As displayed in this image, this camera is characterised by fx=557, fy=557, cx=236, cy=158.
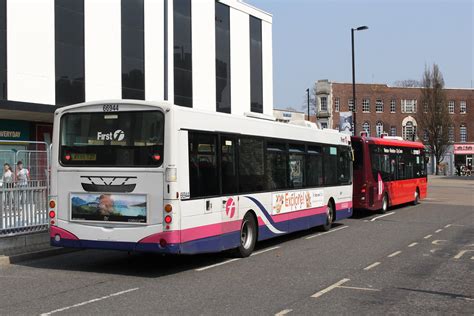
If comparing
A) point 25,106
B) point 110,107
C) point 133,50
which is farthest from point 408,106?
point 110,107

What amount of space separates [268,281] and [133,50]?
2126cm

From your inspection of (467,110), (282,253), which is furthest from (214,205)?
(467,110)

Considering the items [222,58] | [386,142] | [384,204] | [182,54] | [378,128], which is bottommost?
[384,204]

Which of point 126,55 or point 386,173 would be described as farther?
point 126,55

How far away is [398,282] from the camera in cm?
846

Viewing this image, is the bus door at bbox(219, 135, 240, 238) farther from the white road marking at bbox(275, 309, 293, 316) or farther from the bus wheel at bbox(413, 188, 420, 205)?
the bus wheel at bbox(413, 188, 420, 205)

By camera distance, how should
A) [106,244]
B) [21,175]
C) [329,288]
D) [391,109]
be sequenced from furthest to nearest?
[391,109]
[21,175]
[106,244]
[329,288]

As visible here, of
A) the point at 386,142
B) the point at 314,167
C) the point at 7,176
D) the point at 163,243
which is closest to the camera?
the point at 163,243

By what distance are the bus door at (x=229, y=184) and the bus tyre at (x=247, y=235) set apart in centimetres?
42

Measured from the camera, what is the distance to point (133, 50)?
91.0 ft

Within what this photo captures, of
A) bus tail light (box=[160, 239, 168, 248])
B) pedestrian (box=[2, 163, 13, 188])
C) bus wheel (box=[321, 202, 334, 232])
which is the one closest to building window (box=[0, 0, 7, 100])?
pedestrian (box=[2, 163, 13, 188])

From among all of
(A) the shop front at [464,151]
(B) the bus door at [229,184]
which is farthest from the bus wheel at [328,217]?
(A) the shop front at [464,151]

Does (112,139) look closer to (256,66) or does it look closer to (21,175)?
(21,175)

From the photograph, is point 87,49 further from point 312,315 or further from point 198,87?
point 312,315
